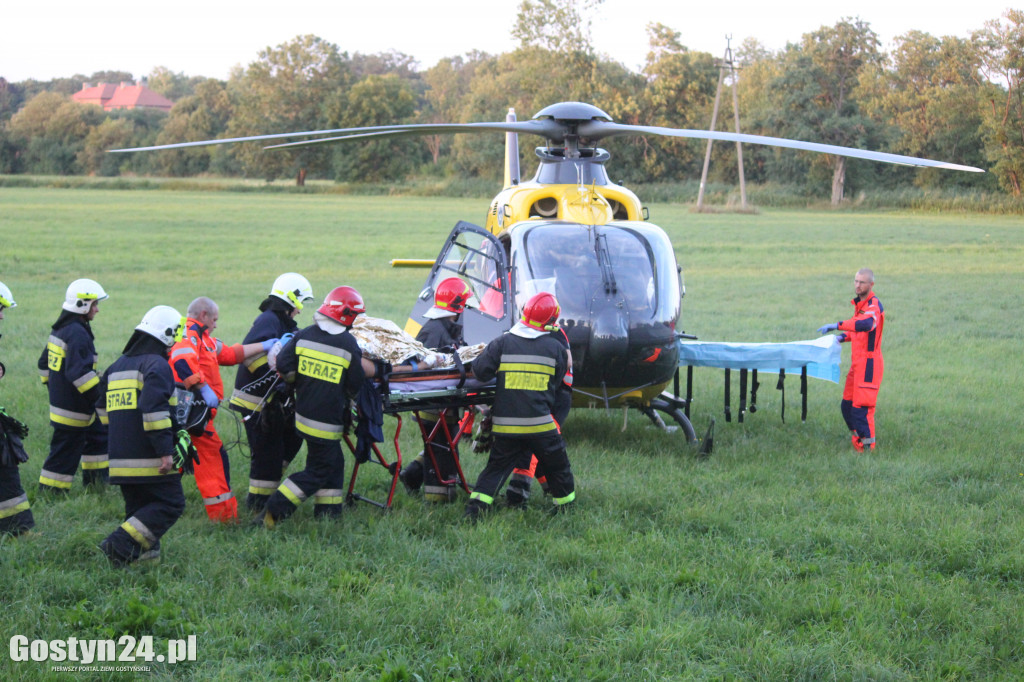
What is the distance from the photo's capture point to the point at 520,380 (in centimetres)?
632

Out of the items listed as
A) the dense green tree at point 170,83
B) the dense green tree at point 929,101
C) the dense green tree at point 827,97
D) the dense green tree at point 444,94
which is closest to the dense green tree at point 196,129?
the dense green tree at point 444,94

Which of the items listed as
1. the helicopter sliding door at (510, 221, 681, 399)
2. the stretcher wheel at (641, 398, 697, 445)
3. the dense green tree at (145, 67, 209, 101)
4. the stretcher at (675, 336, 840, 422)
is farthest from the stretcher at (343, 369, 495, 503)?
the dense green tree at (145, 67, 209, 101)

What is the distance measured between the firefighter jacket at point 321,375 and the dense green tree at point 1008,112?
4989cm

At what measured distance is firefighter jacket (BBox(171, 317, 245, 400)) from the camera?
596 cm

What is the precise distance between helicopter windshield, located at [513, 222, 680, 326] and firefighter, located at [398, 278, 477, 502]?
0.88m

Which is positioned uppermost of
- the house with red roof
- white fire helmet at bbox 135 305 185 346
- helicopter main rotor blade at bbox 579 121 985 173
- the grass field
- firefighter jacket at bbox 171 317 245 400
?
the house with red roof

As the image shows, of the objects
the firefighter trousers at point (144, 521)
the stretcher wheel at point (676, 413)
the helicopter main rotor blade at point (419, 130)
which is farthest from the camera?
the stretcher wheel at point (676, 413)

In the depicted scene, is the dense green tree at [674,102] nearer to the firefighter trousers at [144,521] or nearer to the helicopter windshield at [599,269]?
the helicopter windshield at [599,269]

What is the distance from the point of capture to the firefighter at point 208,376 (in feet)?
19.6

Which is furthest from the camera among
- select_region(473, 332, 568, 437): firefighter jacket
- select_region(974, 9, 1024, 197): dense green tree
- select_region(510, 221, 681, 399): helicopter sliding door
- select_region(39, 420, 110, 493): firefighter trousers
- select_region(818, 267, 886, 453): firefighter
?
select_region(974, 9, 1024, 197): dense green tree

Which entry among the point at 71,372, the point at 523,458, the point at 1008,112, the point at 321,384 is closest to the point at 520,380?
the point at 523,458

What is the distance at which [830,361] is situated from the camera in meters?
8.52

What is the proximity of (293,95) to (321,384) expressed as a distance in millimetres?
80935

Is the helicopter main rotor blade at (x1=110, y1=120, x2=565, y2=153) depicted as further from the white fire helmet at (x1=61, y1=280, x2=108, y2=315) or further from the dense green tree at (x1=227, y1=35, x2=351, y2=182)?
the dense green tree at (x1=227, y1=35, x2=351, y2=182)
